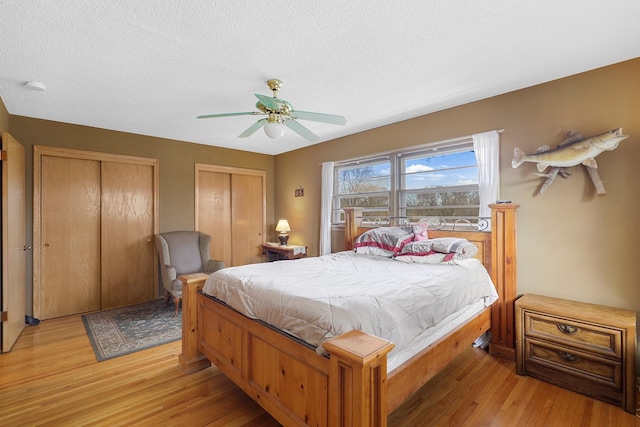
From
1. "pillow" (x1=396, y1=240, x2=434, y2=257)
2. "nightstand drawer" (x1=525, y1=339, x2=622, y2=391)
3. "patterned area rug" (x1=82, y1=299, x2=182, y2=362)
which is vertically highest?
"pillow" (x1=396, y1=240, x2=434, y2=257)

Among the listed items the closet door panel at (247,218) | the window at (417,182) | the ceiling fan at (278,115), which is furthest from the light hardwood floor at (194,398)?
the closet door panel at (247,218)

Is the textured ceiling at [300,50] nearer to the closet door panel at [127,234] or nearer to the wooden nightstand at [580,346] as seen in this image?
the closet door panel at [127,234]

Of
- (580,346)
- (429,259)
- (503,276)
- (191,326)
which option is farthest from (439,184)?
(191,326)

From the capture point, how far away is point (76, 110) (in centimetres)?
327

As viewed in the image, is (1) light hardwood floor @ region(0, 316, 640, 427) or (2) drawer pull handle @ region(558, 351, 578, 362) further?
(2) drawer pull handle @ region(558, 351, 578, 362)

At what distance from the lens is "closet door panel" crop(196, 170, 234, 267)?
488cm

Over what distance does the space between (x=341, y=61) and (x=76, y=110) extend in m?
3.05

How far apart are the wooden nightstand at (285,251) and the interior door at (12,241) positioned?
10.1 feet

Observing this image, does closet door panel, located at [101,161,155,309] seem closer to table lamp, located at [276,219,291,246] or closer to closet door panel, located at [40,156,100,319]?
closet door panel, located at [40,156,100,319]

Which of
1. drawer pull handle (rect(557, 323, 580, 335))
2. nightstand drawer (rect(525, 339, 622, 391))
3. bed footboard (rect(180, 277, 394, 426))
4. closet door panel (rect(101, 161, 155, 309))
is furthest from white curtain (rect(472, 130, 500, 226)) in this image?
closet door panel (rect(101, 161, 155, 309))

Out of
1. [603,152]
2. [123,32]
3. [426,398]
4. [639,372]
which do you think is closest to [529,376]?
[639,372]

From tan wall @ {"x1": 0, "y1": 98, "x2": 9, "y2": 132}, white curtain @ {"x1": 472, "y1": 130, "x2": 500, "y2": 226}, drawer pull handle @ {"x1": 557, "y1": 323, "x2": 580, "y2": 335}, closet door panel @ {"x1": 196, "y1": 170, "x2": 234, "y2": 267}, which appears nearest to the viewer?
drawer pull handle @ {"x1": 557, "y1": 323, "x2": 580, "y2": 335}

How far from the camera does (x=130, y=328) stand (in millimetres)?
3309

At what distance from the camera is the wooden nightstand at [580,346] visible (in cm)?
194
